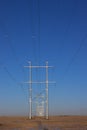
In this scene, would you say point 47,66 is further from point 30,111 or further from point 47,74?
point 30,111

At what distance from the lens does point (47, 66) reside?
207 ft

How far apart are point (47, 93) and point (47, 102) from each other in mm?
1651

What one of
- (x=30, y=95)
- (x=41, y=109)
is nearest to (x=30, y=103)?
(x=30, y=95)

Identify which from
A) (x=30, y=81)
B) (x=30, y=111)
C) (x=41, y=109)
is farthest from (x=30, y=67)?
(x=41, y=109)

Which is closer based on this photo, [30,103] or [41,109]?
[30,103]

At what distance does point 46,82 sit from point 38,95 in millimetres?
9876

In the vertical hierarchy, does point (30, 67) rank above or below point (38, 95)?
above

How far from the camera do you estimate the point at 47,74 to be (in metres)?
63.2

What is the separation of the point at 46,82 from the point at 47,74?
1415 mm

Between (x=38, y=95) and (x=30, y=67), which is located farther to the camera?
(x=38, y=95)

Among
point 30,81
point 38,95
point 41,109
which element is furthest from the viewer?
point 41,109

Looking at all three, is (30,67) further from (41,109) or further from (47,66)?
(41,109)

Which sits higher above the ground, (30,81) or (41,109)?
(30,81)

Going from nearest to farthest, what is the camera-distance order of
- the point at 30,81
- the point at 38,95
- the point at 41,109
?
the point at 30,81
the point at 38,95
the point at 41,109
